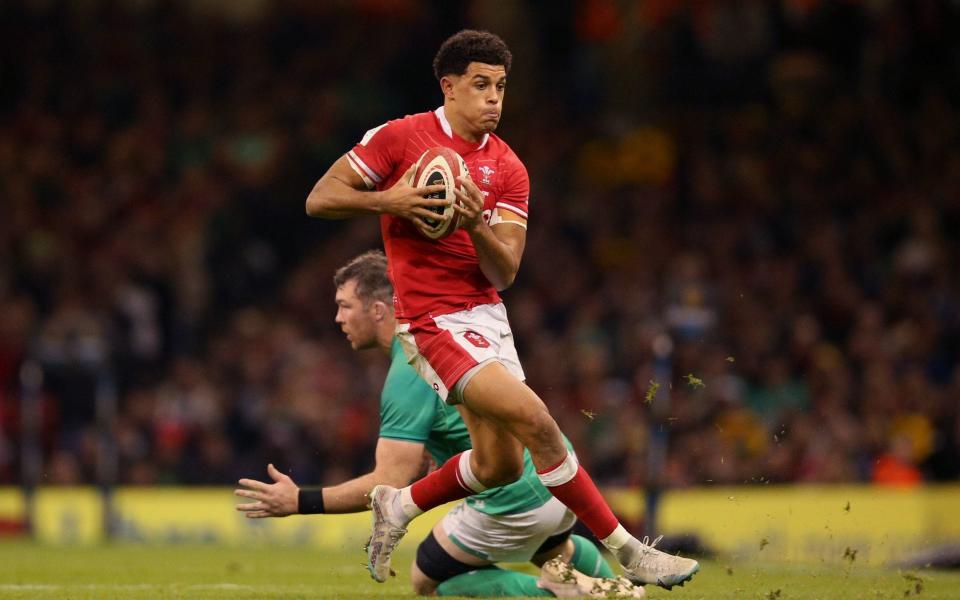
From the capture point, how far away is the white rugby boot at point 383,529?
23.0 ft

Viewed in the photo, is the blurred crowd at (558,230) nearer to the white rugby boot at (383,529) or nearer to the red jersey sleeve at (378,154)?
the white rugby boot at (383,529)

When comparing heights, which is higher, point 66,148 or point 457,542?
point 66,148

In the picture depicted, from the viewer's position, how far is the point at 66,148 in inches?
687

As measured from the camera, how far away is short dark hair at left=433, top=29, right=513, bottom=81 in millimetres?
6863

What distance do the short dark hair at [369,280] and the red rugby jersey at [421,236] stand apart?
2.85ft

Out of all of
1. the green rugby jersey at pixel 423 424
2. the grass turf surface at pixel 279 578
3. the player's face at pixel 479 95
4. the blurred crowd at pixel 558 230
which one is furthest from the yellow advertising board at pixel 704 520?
the player's face at pixel 479 95

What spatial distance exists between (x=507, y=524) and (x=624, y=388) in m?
6.68

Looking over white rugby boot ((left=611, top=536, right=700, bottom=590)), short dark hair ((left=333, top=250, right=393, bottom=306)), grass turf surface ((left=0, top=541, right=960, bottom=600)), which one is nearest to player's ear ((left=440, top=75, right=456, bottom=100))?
short dark hair ((left=333, top=250, right=393, bottom=306))

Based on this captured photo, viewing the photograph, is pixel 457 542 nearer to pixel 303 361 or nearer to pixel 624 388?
pixel 624 388

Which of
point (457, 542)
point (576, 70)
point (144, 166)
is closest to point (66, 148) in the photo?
point (144, 166)

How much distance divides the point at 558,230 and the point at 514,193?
9.59 m

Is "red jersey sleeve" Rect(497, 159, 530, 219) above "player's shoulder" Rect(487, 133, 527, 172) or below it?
below

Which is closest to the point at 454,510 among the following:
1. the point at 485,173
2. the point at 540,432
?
the point at 540,432

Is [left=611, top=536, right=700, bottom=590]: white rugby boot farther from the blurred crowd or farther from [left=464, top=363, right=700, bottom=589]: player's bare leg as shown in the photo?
the blurred crowd
